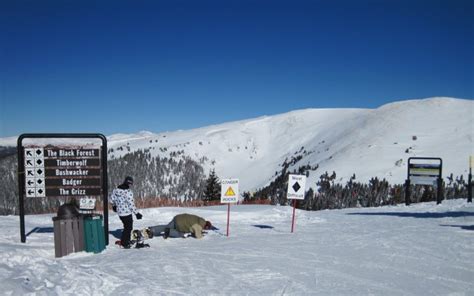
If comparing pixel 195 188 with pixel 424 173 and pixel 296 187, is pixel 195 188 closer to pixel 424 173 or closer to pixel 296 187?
pixel 424 173

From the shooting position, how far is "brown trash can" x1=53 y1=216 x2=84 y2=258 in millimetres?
9008

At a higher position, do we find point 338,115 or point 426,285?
point 338,115

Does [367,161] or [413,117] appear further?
[413,117]

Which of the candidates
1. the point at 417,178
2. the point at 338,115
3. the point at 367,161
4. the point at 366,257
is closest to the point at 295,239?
the point at 366,257

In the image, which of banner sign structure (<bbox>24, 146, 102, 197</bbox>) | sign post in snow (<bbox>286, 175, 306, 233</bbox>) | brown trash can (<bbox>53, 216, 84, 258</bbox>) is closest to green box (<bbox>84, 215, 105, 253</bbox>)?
brown trash can (<bbox>53, 216, 84, 258</bbox>)

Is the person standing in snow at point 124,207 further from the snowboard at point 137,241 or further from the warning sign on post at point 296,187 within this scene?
→ the warning sign on post at point 296,187

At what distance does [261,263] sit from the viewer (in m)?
8.54

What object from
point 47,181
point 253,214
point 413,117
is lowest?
point 253,214

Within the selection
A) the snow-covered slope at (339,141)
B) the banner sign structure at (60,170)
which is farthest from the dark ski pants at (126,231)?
the snow-covered slope at (339,141)

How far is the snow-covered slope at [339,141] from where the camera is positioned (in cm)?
4291

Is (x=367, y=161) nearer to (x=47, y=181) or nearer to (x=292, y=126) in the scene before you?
(x=47, y=181)

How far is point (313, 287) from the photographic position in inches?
273

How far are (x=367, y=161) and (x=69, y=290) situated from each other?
41960 mm

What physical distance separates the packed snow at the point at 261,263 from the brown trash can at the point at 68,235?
233 millimetres
